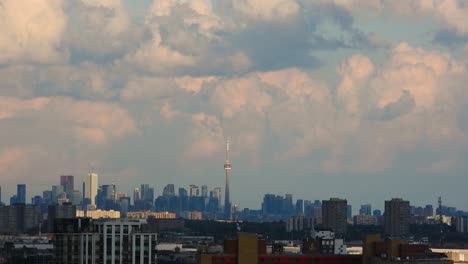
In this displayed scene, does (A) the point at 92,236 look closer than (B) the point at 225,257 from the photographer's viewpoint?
Yes

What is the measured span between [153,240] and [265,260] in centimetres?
2926

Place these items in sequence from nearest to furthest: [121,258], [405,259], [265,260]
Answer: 1. [121,258]
2. [405,259]
3. [265,260]

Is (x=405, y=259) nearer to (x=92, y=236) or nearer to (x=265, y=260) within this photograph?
(x=265, y=260)

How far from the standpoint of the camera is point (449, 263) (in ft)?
422

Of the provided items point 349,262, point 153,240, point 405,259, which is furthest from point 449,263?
point 153,240

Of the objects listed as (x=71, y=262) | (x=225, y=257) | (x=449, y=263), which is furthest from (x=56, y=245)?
(x=449, y=263)

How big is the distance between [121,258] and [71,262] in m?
4.32

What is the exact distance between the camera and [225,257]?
443ft

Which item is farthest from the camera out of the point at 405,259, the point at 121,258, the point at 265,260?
the point at 265,260

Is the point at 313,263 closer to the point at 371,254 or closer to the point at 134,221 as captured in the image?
the point at 371,254

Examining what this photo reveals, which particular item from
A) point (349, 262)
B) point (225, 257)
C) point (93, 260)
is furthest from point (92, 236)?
point (349, 262)

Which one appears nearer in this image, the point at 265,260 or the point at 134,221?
the point at 134,221

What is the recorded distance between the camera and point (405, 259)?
5054 inches

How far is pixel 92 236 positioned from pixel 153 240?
4.43 meters
